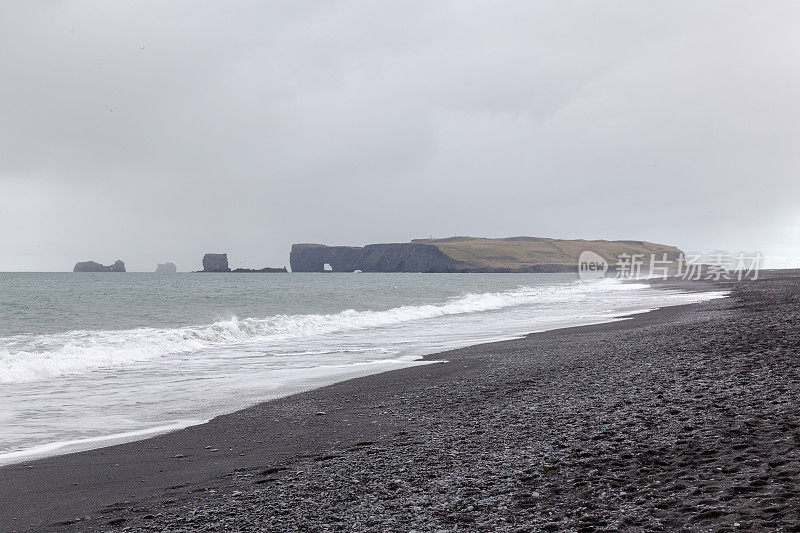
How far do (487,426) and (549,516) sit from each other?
9.38ft

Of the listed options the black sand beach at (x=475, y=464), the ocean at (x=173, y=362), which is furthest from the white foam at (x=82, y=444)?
the black sand beach at (x=475, y=464)

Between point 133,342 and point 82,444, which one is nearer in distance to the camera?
point 82,444

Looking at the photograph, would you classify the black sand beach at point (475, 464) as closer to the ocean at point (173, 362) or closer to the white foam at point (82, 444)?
the white foam at point (82, 444)

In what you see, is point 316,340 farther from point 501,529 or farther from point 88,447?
point 501,529

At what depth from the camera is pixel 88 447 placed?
282 inches

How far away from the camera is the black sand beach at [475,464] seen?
4.10 metres

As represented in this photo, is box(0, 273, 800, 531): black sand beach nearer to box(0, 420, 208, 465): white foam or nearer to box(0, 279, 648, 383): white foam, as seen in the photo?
box(0, 420, 208, 465): white foam

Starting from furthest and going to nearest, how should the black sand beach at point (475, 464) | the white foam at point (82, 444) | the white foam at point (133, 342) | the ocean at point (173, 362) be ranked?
the white foam at point (133, 342) < the ocean at point (173, 362) < the white foam at point (82, 444) < the black sand beach at point (475, 464)

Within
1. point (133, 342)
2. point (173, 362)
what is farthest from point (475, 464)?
point (133, 342)

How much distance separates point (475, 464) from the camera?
539cm

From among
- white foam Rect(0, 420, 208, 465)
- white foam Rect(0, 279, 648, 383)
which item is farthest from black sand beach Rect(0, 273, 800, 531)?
white foam Rect(0, 279, 648, 383)

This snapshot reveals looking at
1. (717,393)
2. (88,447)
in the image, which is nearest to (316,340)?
(88,447)

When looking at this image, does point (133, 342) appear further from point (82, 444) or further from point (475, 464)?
point (475, 464)

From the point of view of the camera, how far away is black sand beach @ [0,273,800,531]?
410cm
